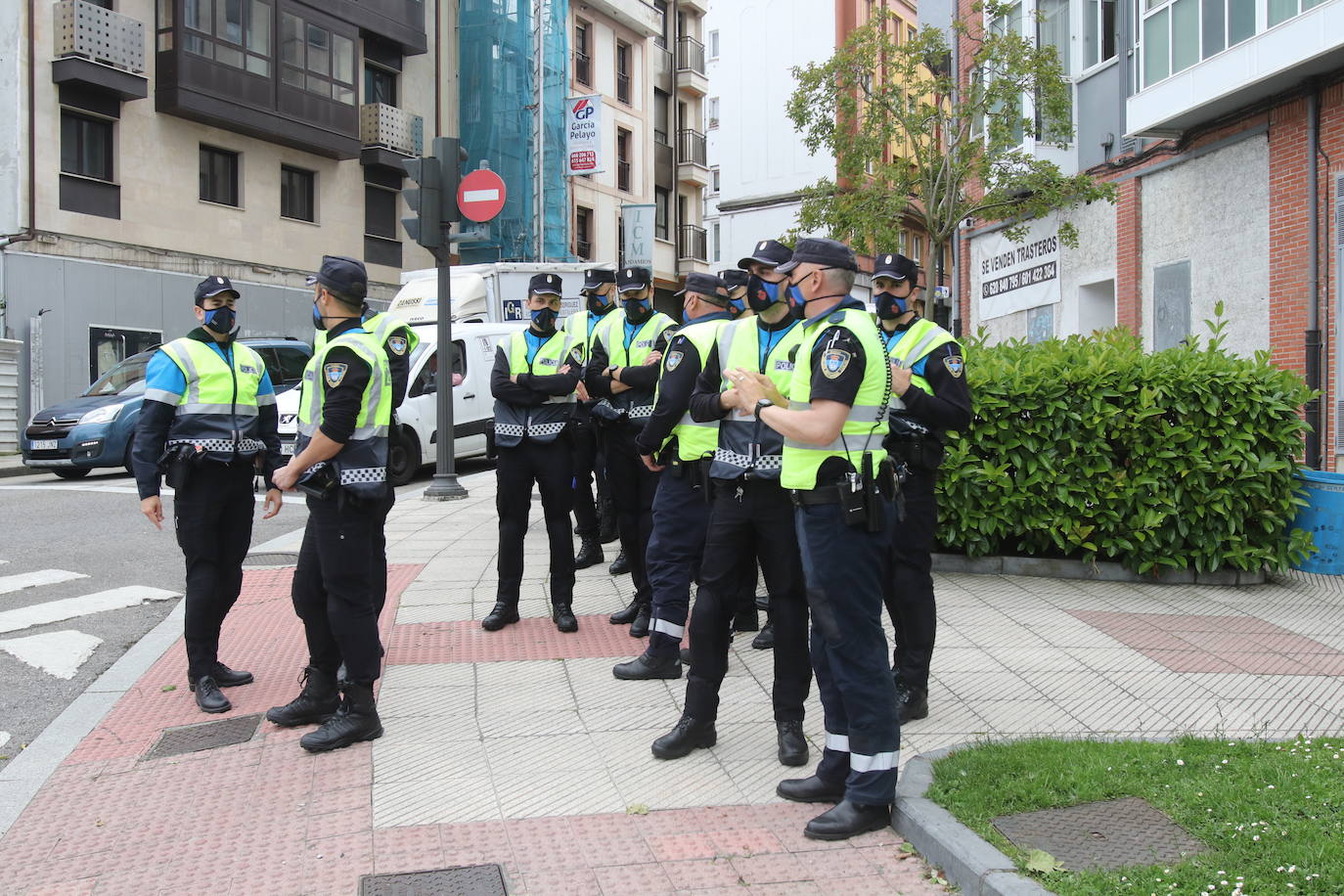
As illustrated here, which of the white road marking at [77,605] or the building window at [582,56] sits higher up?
the building window at [582,56]

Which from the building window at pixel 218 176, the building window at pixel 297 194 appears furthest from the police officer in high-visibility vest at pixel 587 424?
the building window at pixel 297 194

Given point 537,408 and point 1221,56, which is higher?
point 1221,56

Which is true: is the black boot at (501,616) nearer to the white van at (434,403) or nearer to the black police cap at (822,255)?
the black police cap at (822,255)

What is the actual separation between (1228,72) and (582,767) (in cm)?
1246

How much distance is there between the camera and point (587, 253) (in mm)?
39594

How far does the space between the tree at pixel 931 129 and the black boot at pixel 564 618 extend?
1167 centimetres

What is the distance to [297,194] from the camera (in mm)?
28047

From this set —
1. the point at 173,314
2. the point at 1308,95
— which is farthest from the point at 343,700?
the point at 173,314

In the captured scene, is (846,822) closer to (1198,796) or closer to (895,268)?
(1198,796)

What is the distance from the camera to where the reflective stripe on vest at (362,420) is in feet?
15.6

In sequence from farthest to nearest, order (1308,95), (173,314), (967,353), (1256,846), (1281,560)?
1. (173,314)
2. (1308,95)
3. (967,353)
4. (1281,560)
5. (1256,846)

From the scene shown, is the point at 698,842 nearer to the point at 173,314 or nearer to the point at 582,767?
the point at 582,767

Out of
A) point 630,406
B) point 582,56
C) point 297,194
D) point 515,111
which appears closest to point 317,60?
point 297,194

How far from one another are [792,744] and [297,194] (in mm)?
26150
